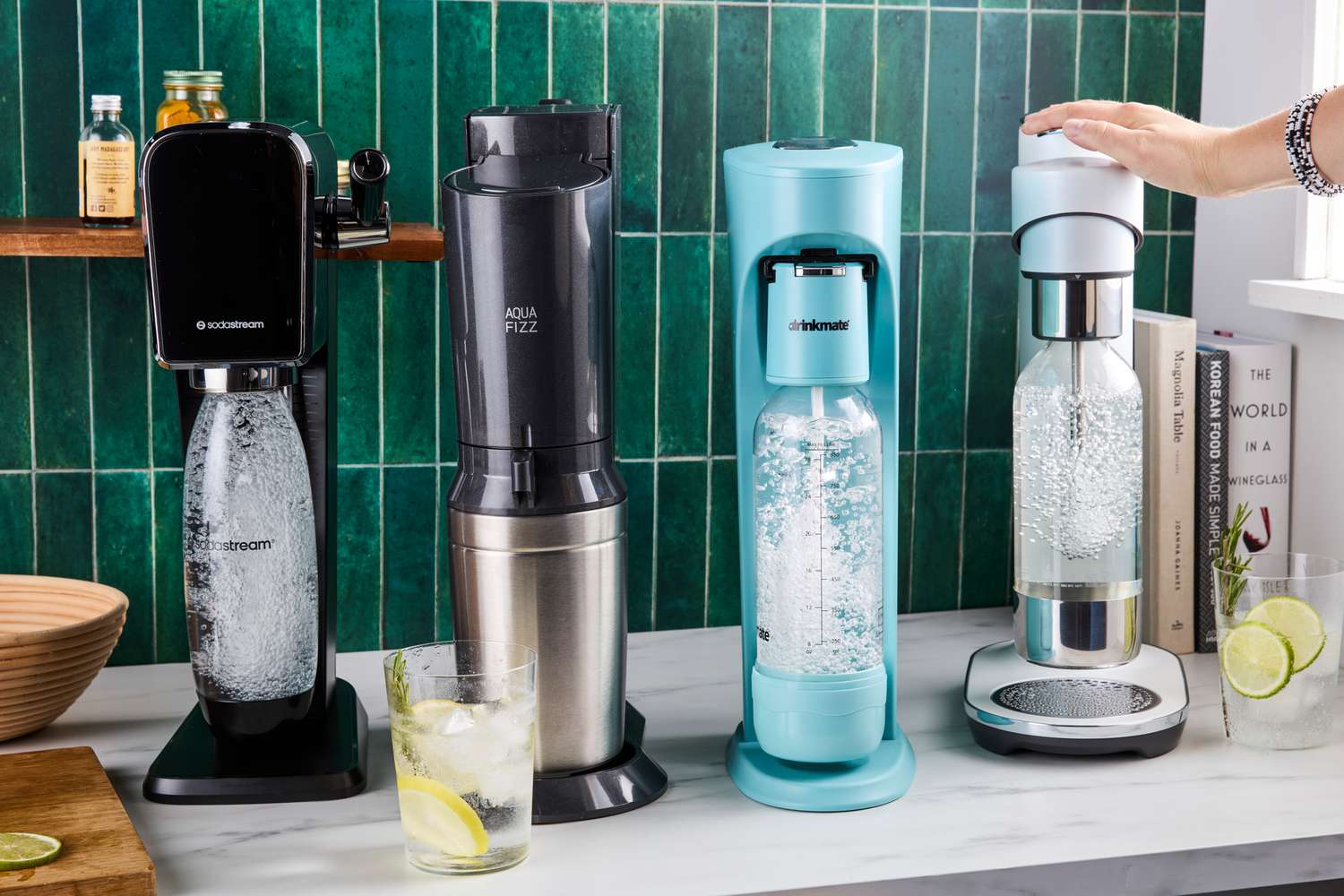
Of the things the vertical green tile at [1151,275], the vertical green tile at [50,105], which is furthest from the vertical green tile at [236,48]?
the vertical green tile at [1151,275]

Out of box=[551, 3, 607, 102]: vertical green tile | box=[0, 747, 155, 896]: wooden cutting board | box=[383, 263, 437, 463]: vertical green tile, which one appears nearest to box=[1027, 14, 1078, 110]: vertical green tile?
box=[551, 3, 607, 102]: vertical green tile

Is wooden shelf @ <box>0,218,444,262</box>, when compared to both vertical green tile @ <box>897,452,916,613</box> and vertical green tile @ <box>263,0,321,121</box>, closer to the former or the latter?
vertical green tile @ <box>263,0,321,121</box>

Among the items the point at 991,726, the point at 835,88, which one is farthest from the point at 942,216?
the point at 991,726

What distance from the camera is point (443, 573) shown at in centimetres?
146

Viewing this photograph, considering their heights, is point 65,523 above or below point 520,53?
below

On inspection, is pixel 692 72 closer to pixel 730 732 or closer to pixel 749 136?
pixel 749 136

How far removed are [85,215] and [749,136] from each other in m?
0.68

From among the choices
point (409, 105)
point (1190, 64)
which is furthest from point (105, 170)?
point (1190, 64)

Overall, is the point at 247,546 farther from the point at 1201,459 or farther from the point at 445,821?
the point at 1201,459

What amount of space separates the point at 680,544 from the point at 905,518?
272mm

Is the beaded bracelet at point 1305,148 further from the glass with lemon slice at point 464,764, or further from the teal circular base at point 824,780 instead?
the glass with lemon slice at point 464,764

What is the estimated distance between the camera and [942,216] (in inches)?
60.4

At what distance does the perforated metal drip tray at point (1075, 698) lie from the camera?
1144 millimetres

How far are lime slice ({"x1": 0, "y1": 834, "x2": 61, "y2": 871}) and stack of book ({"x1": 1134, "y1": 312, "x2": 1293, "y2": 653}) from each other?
1.06 meters
